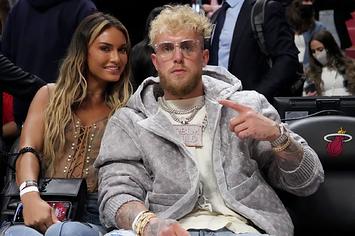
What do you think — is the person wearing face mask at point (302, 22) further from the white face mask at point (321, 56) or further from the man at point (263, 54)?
the man at point (263, 54)

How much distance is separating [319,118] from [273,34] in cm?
130

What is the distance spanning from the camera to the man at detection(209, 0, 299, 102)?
5.50 meters

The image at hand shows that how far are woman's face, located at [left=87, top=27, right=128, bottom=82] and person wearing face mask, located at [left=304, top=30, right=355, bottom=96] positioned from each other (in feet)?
10.6

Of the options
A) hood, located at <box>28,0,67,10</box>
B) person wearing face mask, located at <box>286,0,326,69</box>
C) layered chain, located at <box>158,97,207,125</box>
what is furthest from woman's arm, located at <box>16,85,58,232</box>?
person wearing face mask, located at <box>286,0,326,69</box>

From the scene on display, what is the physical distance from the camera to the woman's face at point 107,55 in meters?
4.54

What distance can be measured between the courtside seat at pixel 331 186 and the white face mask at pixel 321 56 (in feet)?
12.2

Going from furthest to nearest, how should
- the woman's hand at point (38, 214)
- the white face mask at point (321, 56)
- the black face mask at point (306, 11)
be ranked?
the black face mask at point (306, 11), the white face mask at point (321, 56), the woman's hand at point (38, 214)

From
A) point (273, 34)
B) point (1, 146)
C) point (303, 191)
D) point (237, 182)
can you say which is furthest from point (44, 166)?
point (273, 34)

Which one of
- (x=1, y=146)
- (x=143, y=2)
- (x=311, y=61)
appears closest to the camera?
(x=1, y=146)

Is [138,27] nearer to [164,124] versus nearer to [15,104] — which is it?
[15,104]

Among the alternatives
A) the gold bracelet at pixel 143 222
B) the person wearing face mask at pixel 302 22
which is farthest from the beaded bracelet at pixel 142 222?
the person wearing face mask at pixel 302 22

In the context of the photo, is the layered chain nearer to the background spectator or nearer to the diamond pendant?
the diamond pendant

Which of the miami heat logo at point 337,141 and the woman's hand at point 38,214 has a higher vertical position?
the miami heat logo at point 337,141

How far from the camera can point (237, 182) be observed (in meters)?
4.02
